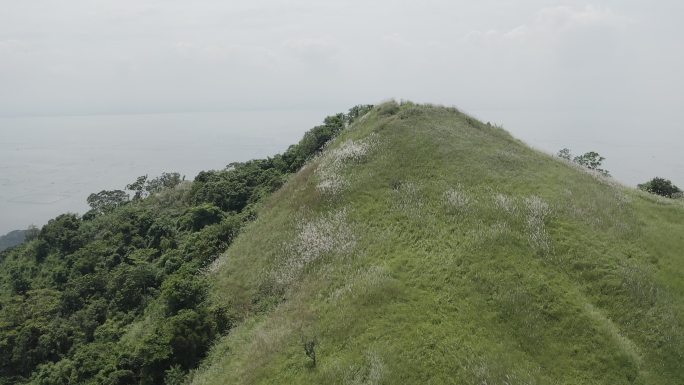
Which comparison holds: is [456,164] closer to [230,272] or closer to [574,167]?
[574,167]

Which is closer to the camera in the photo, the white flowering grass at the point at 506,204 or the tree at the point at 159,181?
the white flowering grass at the point at 506,204

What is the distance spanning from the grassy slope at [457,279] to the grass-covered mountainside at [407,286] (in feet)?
0.29

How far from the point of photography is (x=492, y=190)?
2769 cm

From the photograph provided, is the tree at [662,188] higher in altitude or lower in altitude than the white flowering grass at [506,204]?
lower

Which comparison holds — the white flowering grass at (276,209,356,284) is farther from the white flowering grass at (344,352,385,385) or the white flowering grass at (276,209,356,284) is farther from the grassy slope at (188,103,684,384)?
the white flowering grass at (344,352,385,385)

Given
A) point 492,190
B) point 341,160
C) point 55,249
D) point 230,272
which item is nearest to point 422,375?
point 492,190

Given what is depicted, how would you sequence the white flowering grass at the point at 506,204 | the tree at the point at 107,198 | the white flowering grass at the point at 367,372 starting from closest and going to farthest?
the white flowering grass at the point at 367,372, the white flowering grass at the point at 506,204, the tree at the point at 107,198

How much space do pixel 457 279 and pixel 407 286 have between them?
7.63ft

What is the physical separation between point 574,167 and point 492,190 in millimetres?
11460

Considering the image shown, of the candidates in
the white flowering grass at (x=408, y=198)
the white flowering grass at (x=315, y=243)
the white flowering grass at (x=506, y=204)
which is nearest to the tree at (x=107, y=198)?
the white flowering grass at (x=315, y=243)

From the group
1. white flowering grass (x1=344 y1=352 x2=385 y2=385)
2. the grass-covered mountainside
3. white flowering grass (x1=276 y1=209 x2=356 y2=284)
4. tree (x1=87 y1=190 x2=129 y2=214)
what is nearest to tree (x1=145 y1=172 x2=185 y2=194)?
tree (x1=87 y1=190 x2=129 y2=214)

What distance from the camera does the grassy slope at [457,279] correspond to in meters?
17.2

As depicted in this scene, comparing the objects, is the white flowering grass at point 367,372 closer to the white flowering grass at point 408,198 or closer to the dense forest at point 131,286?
the dense forest at point 131,286

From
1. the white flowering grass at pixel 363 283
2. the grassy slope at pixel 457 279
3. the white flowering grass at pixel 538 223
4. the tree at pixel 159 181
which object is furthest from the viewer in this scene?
the tree at pixel 159 181
